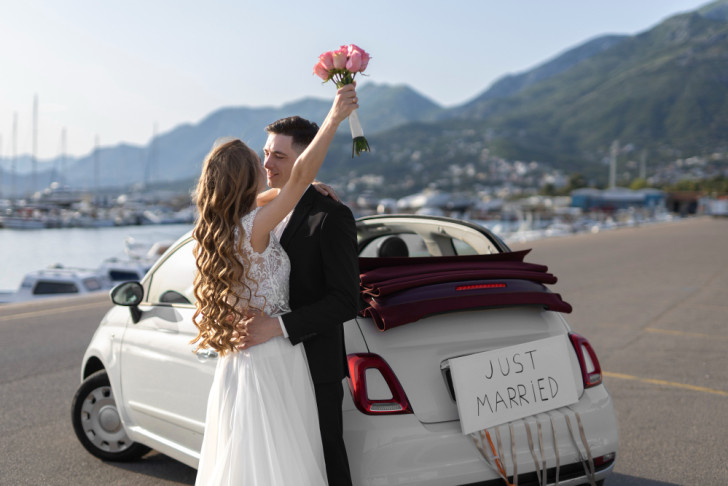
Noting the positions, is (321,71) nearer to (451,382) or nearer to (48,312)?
(451,382)

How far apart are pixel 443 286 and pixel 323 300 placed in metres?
0.77

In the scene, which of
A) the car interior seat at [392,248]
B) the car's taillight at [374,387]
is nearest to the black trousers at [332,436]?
the car's taillight at [374,387]

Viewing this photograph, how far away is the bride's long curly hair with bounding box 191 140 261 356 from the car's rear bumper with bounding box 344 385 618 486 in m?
0.65

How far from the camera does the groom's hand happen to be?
91.7 inches

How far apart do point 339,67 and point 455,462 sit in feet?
5.21

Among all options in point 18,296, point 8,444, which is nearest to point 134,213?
point 18,296

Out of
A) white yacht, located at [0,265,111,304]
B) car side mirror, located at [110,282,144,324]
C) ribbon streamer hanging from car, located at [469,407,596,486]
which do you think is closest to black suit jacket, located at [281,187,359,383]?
ribbon streamer hanging from car, located at [469,407,596,486]

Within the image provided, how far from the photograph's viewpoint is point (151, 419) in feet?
11.9

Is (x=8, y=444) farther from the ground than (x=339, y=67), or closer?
closer

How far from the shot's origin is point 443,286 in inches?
117

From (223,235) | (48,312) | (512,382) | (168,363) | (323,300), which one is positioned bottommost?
(48,312)

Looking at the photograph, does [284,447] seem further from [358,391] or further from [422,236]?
[422,236]

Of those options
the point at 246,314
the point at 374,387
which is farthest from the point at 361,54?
the point at 374,387

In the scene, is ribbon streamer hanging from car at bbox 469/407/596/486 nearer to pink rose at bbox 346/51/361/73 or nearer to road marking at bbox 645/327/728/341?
pink rose at bbox 346/51/361/73
